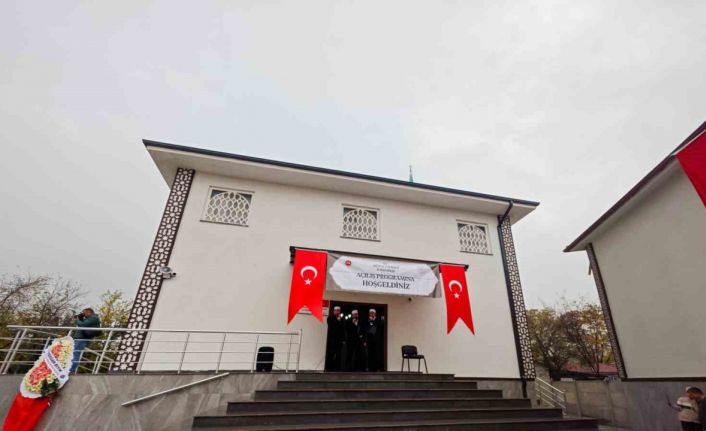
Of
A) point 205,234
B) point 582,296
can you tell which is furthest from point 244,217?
point 582,296

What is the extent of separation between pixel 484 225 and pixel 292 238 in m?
5.95

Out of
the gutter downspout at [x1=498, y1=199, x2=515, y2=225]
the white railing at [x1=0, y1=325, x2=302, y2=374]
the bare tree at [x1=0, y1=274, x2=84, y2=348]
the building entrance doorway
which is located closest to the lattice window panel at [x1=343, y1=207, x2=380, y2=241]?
the building entrance doorway

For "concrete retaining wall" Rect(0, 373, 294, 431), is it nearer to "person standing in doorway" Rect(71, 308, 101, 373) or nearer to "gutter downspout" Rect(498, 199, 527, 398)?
"person standing in doorway" Rect(71, 308, 101, 373)

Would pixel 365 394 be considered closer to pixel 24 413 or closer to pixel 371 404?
pixel 371 404

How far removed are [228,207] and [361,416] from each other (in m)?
5.79

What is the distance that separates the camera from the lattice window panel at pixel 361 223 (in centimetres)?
831

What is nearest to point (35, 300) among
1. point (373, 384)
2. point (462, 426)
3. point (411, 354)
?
point (373, 384)

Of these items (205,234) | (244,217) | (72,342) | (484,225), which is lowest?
(72,342)

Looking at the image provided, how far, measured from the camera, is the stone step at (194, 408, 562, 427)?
399 centimetres

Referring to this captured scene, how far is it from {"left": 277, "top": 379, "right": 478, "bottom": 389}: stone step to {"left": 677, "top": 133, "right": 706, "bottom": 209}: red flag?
5000 millimetres

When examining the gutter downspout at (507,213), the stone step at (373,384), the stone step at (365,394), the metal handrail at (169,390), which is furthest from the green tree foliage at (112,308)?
the gutter downspout at (507,213)

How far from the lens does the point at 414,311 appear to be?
25.3ft

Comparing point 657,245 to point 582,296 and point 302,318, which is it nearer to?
point 302,318

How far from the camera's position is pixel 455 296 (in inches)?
288
